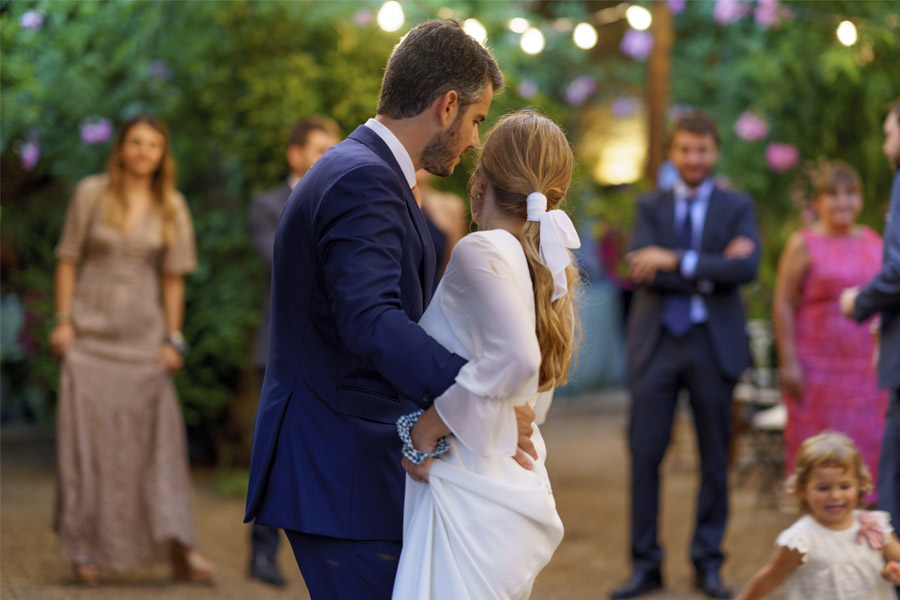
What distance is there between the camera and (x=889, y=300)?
12.4 feet

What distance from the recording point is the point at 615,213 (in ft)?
24.4

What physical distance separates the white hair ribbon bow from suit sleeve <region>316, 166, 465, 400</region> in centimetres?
33

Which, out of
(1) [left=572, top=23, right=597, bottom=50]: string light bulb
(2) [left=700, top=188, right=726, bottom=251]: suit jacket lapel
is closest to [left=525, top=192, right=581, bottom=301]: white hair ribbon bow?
(2) [left=700, top=188, right=726, bottom=251]: suit jacket lapel

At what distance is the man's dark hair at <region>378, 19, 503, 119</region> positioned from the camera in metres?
2.35

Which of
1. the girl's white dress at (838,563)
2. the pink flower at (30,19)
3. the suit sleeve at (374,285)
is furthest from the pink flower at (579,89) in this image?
the suit sleeve at (374,285)

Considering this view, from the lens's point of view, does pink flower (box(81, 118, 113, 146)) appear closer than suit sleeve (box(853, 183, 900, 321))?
No

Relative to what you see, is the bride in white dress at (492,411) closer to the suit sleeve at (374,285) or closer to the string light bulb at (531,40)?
the suit sleeve at (374,285)

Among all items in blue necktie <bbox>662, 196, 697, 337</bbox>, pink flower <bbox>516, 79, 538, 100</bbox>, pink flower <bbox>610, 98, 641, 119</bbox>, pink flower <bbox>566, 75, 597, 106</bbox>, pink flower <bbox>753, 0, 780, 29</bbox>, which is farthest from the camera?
pink flower <bbox>610, 98, 641, 119</bbox>

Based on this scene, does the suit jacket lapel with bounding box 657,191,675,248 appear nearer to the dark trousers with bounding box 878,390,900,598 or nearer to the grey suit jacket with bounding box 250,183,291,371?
the dark trousers with bounding box 878,390,900,598

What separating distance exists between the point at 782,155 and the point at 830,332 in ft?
9.22

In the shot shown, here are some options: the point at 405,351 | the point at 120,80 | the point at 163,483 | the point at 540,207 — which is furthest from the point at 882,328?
the point at 120,80

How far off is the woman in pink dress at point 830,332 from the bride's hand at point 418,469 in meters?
3.52

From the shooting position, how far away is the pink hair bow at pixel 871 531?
10.8 ft

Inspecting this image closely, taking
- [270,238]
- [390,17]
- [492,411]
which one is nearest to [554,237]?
[492,411]
